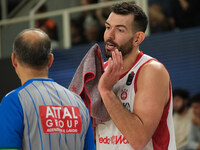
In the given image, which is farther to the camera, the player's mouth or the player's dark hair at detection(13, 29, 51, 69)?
the player's mouth

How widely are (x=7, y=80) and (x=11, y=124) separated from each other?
6.01 ft

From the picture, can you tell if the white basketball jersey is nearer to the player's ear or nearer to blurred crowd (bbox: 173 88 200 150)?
the player's ear

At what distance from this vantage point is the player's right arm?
2.06 meters

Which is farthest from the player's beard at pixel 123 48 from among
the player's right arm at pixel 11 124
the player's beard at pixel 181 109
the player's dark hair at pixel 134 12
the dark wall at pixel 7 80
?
the player's beard at pixel 181 109

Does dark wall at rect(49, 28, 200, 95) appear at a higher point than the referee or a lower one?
lower

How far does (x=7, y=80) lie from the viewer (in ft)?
12.6

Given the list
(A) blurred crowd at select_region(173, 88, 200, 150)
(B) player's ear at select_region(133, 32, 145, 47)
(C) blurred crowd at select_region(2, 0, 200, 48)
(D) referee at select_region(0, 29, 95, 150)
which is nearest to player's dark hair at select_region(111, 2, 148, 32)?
(B) player's ear at select_region(133, 32, 145, 47)

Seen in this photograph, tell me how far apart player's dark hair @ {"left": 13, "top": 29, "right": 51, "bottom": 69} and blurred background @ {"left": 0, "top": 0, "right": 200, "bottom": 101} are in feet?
12.3

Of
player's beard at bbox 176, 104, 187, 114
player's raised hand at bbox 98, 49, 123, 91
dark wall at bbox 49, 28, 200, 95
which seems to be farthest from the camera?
dark wall at bbox 49, 28, 200, 95

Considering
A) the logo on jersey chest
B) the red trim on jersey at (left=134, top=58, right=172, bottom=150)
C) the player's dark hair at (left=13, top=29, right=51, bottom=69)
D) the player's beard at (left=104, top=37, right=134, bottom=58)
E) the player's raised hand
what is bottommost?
the red trim on jersey at (left=134, top=58, right=172, bottom=150)

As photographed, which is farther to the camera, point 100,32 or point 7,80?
point 100,32

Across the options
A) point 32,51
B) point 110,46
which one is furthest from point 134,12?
point 32,51

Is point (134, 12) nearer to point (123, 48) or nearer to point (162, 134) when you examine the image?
point (123, 48)

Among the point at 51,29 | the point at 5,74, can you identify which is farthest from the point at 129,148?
the point at 51,29
